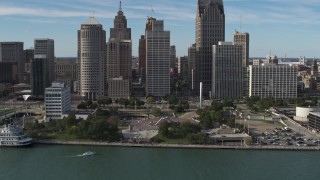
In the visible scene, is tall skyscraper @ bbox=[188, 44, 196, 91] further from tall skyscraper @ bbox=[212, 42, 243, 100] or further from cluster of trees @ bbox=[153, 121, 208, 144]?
cluster of trees @ bbox=[153, 121, 208, 144]

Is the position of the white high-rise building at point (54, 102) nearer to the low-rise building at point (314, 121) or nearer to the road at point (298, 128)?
the road at point (298, 128)

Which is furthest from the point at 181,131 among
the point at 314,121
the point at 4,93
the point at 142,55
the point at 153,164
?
the point at 142,55

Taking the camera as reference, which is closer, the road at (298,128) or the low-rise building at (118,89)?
the road at (298,128)

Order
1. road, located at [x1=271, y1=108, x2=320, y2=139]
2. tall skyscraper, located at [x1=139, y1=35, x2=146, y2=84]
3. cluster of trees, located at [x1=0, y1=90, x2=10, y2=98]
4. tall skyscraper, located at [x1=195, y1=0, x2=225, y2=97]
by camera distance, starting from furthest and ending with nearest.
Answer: tall skyscraper, located at [x1=139, y1=35, x2=146, y2=84] → tall skyscraper, located at [x1=195, y1=0, x2=225, y2=97] → cluster of trees, located at [x1=0, y1=90, x2=10, y2=98] → road, located at [x1=271, y1=108, x2=320, y2=139]

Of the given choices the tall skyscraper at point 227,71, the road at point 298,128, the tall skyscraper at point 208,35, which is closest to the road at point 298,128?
the road at point 298,128

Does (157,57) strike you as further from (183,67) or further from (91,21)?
(183,67)

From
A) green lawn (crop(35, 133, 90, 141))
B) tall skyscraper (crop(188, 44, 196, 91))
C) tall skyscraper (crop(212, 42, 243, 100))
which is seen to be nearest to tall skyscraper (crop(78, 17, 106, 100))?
tall skyscraper (crop(188, 44, 196, 91))

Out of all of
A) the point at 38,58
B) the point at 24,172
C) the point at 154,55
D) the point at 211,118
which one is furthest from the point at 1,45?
the point at 24,172
